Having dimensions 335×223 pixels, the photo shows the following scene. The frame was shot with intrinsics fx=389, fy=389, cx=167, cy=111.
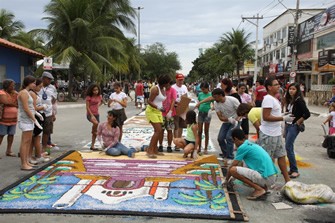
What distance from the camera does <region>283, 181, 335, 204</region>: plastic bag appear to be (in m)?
5.36

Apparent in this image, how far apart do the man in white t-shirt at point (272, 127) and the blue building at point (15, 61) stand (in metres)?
17.3

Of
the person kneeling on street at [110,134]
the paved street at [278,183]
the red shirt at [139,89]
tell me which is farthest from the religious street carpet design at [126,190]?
the red shirt at [139,89]

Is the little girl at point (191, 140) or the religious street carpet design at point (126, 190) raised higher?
the little girl at point (191, 140)

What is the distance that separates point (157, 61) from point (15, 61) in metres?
54.1

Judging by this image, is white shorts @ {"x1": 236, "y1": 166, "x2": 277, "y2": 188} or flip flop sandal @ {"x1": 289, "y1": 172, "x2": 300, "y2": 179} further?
flip flop sandal @ {"x1": 289, "y1": 172, "x2": 300, "y2": 179}

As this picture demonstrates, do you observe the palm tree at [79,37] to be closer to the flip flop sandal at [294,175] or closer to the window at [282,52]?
the flip flop sandal at [294,175]

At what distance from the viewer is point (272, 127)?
19.9ft

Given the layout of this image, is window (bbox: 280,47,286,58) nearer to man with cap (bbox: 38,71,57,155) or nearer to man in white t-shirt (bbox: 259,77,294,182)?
man with cap (bbox: 38,71,57,155)

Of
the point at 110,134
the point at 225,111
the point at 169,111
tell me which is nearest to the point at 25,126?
the point at 110,134

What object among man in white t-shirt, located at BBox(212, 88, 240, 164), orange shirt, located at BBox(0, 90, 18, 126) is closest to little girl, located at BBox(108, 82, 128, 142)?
orange shirt, located at BBox(0, 90, 18, 126)

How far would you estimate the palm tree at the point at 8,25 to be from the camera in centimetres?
3838

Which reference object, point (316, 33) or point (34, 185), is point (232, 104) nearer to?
point (34, 185)

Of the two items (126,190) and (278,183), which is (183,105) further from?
(126,190)

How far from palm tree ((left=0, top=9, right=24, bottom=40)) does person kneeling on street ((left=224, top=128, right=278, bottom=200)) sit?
122 feet
